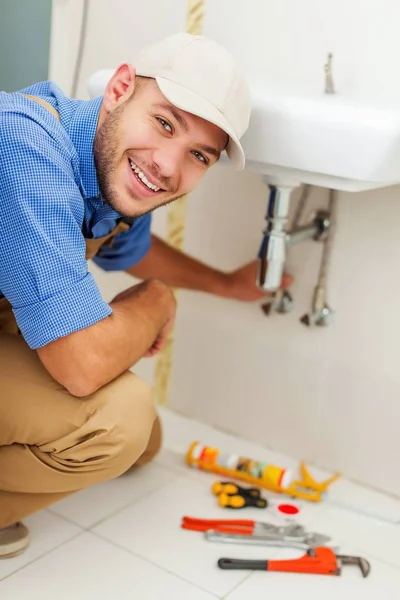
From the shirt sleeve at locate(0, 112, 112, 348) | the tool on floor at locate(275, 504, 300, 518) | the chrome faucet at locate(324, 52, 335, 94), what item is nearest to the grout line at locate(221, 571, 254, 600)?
the tool on floor at locate(275, 504, 300, 518)

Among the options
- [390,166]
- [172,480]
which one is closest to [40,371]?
[172,480]

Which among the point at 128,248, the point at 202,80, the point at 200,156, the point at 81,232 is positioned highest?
the point at 202,80

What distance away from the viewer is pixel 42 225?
1.11 meters

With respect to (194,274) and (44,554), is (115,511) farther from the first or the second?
(194,274)

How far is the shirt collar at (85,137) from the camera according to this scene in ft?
3.98

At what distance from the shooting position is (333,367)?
1.69 meters

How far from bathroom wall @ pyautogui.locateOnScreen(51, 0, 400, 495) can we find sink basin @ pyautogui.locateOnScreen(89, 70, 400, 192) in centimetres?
26

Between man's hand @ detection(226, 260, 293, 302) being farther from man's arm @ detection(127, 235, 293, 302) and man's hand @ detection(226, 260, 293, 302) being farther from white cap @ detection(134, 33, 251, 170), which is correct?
white cap @ detection(134, 33, 251, 170)

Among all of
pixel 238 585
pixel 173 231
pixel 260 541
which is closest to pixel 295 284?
pixel 173 231

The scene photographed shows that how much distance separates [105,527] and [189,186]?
2.06ft

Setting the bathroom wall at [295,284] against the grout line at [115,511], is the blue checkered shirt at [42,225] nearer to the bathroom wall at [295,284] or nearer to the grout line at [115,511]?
the grout line at [115,511]

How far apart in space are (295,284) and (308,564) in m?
0.59

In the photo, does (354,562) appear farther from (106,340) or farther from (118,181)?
(118,181)

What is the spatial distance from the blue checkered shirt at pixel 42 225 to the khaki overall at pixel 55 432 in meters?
0.09
